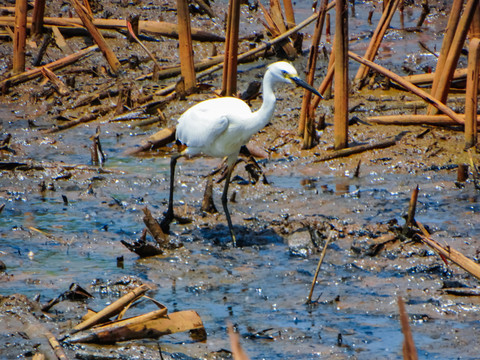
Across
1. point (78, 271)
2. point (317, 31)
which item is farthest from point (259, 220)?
point (317, 31)

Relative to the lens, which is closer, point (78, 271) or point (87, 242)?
point (78, 271)

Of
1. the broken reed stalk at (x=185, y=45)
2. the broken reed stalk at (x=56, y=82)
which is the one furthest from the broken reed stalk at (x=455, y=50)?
the broken reed stalk at (x=56, y=82)

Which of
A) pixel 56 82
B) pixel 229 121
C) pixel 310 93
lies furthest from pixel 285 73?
pixel 56 82

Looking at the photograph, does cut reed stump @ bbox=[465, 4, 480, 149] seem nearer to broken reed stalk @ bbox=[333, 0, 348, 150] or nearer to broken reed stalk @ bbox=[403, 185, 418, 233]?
broken reed stalk @ bbox=[333, 0, 348, 150]

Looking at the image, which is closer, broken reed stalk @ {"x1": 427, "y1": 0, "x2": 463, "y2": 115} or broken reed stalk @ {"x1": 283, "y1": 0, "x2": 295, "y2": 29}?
broken reed stalk @ {"x1": 427, "y1": 0, "x2": 463, "y2": 115}

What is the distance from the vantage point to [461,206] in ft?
20.4

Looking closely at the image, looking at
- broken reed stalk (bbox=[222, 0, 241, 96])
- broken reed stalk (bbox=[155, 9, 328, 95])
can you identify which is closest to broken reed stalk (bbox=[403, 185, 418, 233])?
broken reed stalk (bbox=[222, 0, 241, 96])

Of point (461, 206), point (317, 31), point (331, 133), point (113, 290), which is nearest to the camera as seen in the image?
point (113, 290)

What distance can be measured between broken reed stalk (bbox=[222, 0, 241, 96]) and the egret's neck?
7.92ft

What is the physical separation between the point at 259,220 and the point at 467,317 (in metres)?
2.41

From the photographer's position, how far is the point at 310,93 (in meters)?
7.41

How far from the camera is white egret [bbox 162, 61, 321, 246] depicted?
5.70m

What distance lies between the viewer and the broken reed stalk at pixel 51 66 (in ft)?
32.8

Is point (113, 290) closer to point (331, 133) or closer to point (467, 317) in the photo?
point (467, 317)
